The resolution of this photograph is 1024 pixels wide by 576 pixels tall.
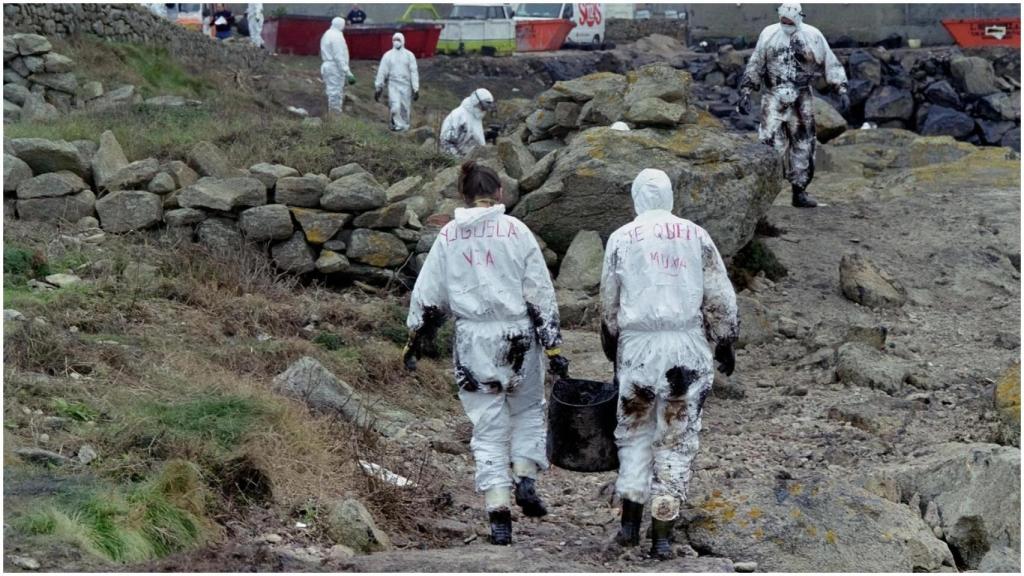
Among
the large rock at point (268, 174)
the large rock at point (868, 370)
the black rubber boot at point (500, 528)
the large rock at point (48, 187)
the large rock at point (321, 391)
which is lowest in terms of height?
the large rock at point (868, 370)

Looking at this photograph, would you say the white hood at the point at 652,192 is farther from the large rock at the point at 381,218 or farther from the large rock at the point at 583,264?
the large rock at the point at 381,218

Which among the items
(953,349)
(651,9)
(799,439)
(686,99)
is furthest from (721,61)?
(799,439)

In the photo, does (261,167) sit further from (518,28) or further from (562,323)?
(518,28)

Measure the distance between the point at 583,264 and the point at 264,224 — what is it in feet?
7.50

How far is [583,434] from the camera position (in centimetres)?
625

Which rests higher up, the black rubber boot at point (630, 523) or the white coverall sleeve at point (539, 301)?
the white coverall sleeve at point (539, 301)

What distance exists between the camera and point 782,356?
9961 millimetres

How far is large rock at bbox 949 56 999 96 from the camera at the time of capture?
3139cm

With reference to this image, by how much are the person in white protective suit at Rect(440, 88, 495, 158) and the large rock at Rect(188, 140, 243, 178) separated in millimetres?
4231

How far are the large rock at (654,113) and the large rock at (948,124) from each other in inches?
681

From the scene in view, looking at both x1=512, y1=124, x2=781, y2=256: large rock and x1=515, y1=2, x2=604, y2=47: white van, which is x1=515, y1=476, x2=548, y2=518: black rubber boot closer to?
x1=512, y1=124, x2=781, y2=256: large rock

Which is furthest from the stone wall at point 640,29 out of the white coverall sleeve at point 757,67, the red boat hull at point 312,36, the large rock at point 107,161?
the large rock at point 107,161

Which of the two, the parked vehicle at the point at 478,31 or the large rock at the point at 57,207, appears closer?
the large rock at the point at 57,207

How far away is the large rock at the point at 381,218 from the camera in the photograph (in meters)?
10.3
